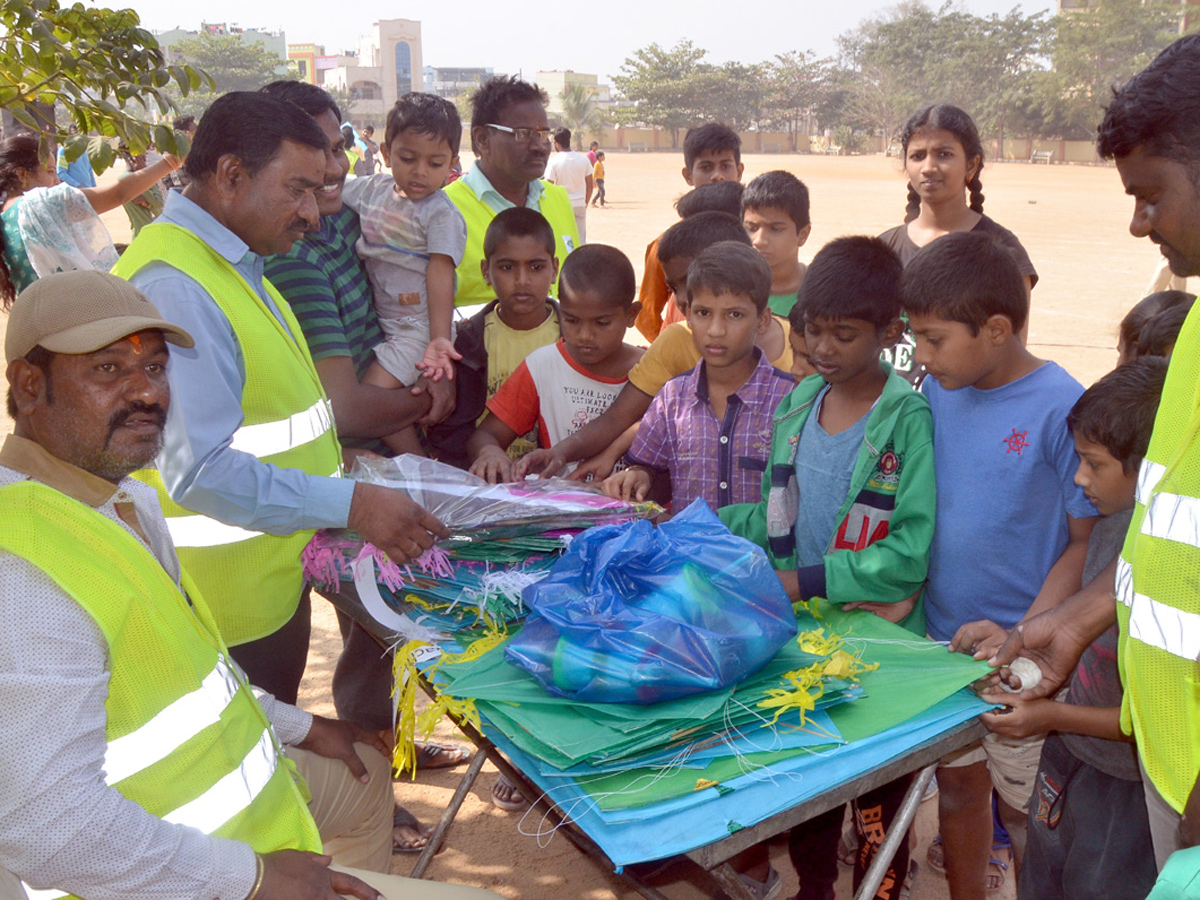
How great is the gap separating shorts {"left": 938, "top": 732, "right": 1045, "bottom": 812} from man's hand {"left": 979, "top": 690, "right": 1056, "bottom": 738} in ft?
1.44

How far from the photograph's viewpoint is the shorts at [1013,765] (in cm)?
243

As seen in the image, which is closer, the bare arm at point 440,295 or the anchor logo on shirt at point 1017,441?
the anchor logo on shirt at point 1017,441

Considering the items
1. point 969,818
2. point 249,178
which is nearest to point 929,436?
point 969,818

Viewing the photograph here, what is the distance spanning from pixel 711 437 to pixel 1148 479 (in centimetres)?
142

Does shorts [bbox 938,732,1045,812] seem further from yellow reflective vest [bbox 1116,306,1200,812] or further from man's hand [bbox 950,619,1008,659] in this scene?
yellow reflective vest [bbox 1116,306,1200,812]

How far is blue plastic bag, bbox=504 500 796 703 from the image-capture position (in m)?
1.81

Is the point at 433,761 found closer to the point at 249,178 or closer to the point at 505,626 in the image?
the point at 505,626

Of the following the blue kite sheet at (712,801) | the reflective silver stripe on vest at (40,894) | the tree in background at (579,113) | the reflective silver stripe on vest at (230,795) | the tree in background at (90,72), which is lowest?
the reflective silver stripe on vest at (40,894)

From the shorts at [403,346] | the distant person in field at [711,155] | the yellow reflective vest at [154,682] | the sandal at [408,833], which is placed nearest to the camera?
the yellow reflective vest at [154,682]

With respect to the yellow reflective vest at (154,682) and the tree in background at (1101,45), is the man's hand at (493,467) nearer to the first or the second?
the yellow reflective vest at (154,682)

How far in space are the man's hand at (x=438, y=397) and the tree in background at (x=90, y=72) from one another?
1.49 metres

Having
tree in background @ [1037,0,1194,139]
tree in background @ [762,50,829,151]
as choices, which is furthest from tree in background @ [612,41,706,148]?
tree in background @ [1037,0,1194,139]

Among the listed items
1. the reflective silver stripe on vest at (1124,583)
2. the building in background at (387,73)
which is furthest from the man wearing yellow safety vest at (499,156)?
the building in background at (387,73)

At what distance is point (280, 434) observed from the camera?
2643mm
